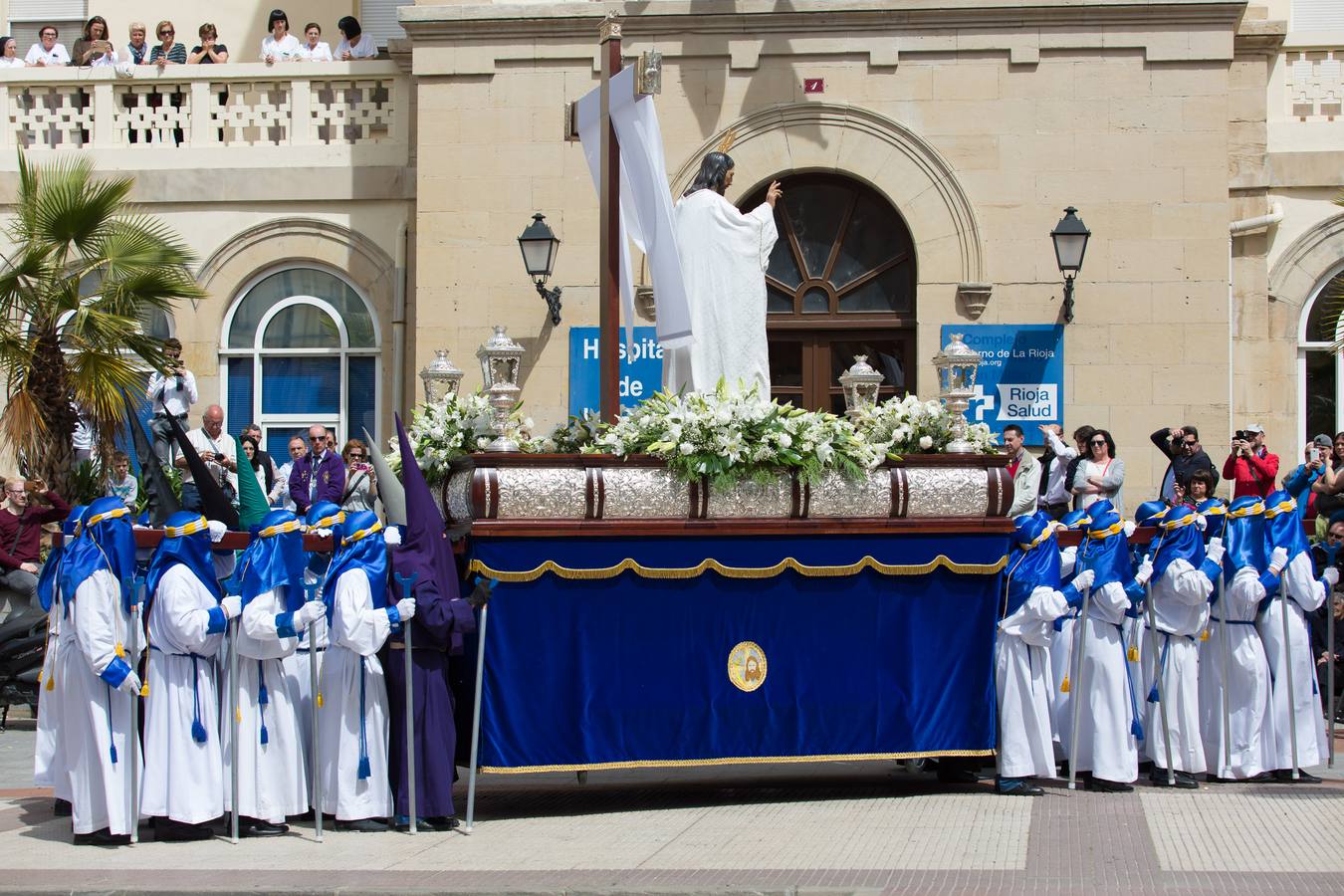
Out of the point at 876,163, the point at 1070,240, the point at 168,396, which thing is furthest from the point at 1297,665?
the point at 168,396

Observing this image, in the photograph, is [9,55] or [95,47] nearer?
[95,47]

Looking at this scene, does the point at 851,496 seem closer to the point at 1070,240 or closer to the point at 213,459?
the point at 213,459

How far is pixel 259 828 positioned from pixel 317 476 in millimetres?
5126

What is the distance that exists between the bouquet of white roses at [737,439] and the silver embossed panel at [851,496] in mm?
73

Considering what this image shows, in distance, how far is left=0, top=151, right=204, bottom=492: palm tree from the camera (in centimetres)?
1440

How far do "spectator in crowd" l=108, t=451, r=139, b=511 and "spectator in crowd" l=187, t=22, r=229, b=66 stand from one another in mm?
5610

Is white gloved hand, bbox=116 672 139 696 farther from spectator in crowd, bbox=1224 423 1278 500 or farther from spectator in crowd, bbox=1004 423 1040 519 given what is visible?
spectator in crowd, bbox=1224 423 1278 500

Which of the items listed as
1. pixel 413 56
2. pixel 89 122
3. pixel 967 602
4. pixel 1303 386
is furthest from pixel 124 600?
pixel 1303 386

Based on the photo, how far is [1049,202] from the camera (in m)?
16.8

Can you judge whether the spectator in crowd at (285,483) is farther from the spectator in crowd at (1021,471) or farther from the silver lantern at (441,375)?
the spectator in crowd at (1021,471)

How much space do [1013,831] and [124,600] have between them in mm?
4647

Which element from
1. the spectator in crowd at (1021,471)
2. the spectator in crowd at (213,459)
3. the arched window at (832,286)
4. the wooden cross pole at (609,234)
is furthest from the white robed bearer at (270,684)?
the arched window at (832,286)

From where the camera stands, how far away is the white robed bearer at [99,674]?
9.33 meters

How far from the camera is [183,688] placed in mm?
9656
